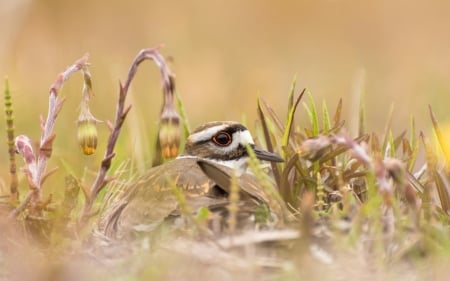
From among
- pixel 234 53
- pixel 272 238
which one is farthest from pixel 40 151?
pixel 234 53

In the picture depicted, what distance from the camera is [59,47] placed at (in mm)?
13352

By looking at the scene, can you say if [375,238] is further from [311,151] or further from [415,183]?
[415,183]

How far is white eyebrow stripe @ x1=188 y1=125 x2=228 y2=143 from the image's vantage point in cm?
619

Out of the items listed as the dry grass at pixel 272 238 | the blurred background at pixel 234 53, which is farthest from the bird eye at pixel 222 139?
the blurred background at pixel 234 53

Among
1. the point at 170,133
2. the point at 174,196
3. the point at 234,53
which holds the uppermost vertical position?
the point at 234,53

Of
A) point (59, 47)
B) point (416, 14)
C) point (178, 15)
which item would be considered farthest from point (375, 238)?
point (416, 14)

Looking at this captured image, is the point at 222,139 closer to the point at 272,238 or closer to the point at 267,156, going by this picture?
the point at 267,156

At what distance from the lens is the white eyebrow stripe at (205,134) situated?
6191 millimetres

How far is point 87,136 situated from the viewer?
519 centimetres

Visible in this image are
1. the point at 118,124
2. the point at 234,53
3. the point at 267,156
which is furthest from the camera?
the point at 234,53

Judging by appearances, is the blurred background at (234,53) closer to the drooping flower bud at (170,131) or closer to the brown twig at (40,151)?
the brown twig at (40,151)

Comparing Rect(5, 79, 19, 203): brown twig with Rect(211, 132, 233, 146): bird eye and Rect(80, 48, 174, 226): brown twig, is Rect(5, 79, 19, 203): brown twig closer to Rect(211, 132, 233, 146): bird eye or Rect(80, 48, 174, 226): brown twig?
Rect(80, 48, 174, 226): brown twig

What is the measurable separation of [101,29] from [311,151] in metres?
10.7

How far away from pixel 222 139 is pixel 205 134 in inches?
3.5
